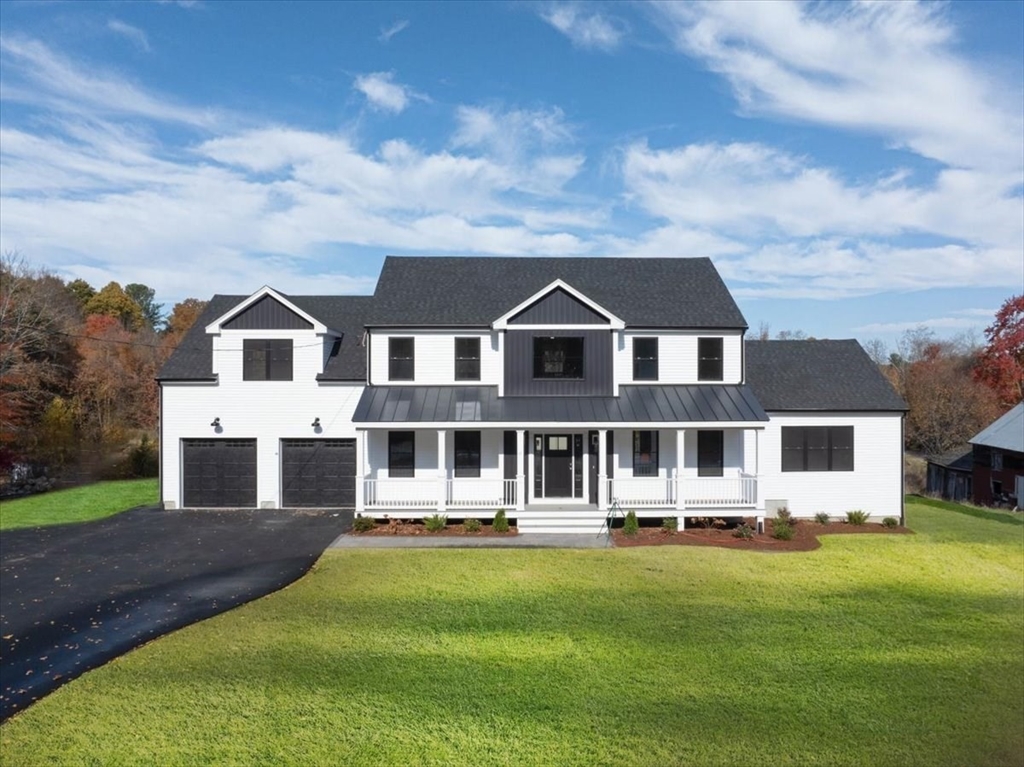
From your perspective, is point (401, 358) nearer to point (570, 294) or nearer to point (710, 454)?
point (570, 294)

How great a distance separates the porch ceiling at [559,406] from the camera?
1814cm

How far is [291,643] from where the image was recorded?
9.54m

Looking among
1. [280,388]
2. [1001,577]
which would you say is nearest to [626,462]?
[1001,577]

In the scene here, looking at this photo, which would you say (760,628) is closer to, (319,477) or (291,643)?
(291,643)

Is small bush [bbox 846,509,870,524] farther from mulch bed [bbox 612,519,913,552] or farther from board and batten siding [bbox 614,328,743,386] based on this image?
board and batten siding [bbox 614,328,743,386]

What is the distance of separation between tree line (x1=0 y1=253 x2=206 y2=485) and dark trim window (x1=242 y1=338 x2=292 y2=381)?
4.53m

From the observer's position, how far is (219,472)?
21.7 meters

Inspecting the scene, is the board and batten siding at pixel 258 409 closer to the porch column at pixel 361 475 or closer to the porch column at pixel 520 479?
the porch column at pixel 361 475

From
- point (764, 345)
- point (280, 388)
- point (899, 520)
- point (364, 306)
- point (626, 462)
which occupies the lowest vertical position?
point (899, 520)

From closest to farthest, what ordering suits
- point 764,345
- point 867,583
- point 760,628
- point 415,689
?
point 415,689, point 760,628, point 867,583, point 764,345

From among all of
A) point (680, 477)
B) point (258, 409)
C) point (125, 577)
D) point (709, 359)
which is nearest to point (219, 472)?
point (258, 409)

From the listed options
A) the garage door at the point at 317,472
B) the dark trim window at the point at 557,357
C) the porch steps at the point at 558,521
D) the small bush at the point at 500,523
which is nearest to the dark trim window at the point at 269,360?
the garage door at the point at 317,472

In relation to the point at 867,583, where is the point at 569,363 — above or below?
above

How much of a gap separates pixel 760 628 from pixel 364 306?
19583 millimetres
